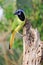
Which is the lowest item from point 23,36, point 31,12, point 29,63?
point 29,63

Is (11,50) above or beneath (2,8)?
beneath

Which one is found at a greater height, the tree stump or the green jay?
the green jay

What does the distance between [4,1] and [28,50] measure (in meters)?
0.43

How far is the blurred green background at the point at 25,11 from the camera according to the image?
6.73 ft

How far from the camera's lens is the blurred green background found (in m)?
2.05

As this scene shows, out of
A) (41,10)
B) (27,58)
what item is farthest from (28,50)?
(41,10)

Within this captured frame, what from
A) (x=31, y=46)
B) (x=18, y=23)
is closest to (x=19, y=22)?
(x=18, y=23)

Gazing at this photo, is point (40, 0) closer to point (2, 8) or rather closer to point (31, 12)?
point (31, 12)

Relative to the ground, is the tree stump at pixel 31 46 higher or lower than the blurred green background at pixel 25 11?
lower

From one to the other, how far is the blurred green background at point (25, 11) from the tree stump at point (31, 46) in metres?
0.04

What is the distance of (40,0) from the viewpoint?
2.11m

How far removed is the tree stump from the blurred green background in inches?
1.5

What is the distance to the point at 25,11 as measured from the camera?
2062 millimetres

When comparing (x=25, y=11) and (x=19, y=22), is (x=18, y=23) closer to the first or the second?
(x=19, y=22)
